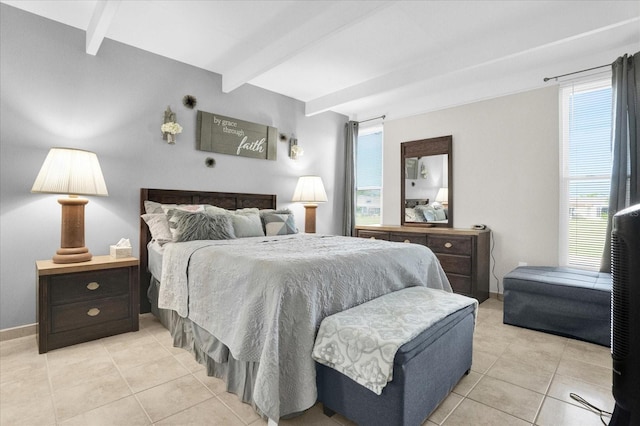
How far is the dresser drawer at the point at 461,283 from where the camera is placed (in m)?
3.50

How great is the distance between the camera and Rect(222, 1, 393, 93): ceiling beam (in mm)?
2273

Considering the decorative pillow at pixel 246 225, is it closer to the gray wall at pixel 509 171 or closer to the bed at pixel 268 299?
the bed at pixel 268 299

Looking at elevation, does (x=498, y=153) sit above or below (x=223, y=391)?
above

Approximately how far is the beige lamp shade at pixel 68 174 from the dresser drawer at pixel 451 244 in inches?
136

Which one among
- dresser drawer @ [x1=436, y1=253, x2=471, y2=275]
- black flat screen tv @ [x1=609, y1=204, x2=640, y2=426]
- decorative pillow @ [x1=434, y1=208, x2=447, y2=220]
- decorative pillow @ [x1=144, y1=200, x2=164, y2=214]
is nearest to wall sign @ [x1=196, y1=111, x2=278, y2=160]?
decorative pillow @ [x1=144, y1=200, x2=164, y2=214]

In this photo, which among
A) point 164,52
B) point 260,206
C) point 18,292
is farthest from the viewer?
point 260,206

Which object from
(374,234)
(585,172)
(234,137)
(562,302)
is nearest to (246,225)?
(234,137)

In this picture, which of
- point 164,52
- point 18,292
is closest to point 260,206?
point 164,52

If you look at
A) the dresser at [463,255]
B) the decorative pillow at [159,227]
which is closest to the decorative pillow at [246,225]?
the decorative pillow at [159,227]

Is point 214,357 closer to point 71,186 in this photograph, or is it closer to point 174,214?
point 174,214

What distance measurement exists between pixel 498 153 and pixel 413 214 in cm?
133

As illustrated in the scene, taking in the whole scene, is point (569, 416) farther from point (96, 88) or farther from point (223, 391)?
point (96, 88)

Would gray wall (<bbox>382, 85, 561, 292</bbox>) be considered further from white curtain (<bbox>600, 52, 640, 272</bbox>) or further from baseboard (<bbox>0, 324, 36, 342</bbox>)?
baseboard (<bbox>0, 324, 36, 342</bbox>)

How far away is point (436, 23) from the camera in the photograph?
262 cm
